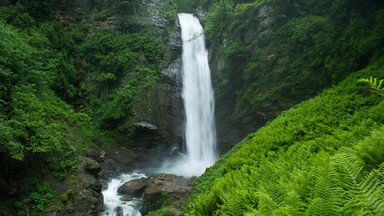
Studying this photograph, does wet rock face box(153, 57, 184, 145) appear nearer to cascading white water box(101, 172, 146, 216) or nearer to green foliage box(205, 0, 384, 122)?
green foliage box(205, 0, 384, 122)

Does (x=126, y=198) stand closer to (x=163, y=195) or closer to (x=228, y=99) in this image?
(x=163, y=195)

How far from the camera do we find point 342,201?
1510 millimetres

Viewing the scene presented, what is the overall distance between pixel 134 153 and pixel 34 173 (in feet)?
24.5

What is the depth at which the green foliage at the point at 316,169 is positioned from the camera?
1532 millimetres

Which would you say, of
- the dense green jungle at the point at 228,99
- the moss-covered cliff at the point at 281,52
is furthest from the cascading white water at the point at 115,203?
the moss-covered cliff at the point at 281,52

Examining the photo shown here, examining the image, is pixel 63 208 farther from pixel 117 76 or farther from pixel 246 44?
pixel 246 44

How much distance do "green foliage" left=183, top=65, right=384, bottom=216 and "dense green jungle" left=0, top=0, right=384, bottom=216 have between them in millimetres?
17

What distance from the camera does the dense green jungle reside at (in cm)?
249

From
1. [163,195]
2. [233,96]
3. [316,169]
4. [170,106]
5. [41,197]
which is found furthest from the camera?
[233,96]

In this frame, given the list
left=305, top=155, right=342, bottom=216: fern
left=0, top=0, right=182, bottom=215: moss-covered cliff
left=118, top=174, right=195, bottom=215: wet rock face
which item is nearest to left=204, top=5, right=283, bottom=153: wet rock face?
left=0, top=0, right=182, bottom=215: moss-covered cliff

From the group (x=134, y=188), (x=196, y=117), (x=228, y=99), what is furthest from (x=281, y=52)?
(x=134, y=188)

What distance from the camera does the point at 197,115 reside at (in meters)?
18.6

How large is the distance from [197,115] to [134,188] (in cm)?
887

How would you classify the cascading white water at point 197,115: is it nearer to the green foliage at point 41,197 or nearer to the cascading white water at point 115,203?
the cascading white water at point 115,203
